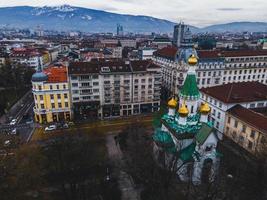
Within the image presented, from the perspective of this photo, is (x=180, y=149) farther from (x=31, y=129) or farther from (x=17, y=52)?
(x=17, y=52)

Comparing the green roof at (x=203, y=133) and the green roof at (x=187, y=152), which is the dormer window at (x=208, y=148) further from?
the green roof at (x=187, y=152)

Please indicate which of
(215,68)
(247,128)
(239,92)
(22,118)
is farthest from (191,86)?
(22,118)

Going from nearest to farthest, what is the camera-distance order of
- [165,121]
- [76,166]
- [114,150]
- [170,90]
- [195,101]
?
[76,166] → [195,101] → [165,121] → [114,150] → [170,90]

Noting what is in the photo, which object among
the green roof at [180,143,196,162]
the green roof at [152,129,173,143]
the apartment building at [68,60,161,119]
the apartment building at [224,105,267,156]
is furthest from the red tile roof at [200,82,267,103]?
the green roof at [152,129,173,143]

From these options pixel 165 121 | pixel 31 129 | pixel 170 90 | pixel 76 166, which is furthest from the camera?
pixel 170 90

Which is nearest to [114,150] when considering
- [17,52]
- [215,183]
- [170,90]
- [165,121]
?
[165,121]

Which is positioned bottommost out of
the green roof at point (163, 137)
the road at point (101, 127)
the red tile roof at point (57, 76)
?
the road at point (101, 127)

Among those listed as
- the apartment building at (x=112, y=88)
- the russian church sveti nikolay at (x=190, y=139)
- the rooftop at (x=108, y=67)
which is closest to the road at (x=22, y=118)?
the apartment building at (x=112, y=88)
